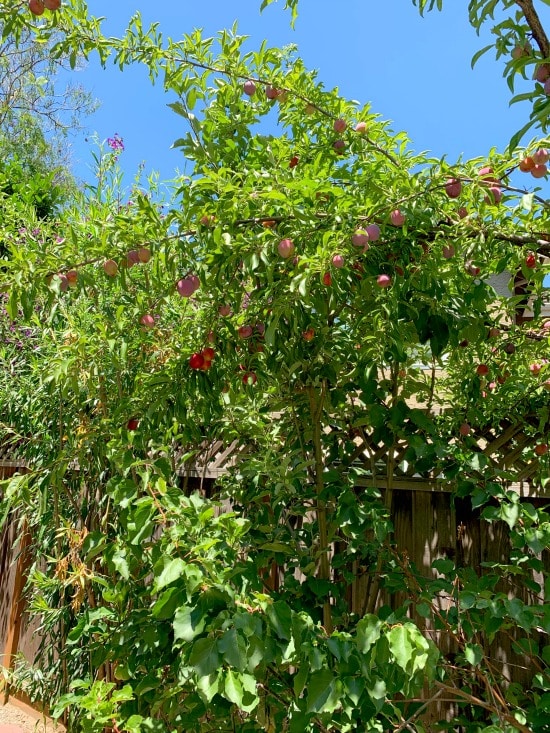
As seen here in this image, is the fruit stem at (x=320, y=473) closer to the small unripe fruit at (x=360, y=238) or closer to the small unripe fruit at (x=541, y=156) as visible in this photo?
the small unripe fruit at (x=360, y=238)

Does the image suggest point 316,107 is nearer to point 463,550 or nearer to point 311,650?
point 311,650

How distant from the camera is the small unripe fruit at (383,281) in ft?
5.31

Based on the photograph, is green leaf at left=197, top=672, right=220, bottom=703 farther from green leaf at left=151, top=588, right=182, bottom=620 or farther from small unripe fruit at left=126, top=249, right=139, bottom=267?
small unripe fruit at left=126, top=249, right=139, bottom=267

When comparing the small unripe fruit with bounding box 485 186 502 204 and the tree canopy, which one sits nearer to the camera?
the tree canopy

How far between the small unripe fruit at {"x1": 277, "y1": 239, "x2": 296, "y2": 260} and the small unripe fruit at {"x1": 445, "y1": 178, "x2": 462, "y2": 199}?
42 cm

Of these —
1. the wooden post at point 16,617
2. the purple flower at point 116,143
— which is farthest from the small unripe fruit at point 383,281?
the wooden post at point 16,617

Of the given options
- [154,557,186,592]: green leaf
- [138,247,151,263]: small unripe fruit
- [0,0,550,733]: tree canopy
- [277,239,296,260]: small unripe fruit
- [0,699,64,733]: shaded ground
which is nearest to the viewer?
[154,557,186,592]: green leaf

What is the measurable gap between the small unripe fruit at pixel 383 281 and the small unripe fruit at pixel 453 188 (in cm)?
26

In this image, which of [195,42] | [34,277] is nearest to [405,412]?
[34,277]

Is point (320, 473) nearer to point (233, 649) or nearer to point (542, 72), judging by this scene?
point (233, 649)

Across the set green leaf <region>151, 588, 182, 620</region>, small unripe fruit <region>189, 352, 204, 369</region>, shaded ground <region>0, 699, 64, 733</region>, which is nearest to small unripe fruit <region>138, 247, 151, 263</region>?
small unripe fruit <region>189, 352, 204, 369</region>

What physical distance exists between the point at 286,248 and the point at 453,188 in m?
0.46

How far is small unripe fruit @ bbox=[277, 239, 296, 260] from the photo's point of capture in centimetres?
155

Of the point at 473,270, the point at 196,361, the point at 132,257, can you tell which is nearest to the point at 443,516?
the point at 473,270
